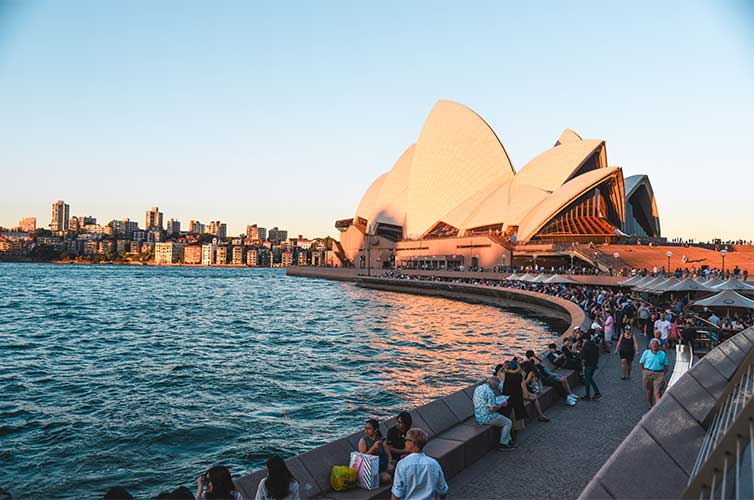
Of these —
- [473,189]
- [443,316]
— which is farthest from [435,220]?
[443,316]

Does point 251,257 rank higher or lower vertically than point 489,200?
lower

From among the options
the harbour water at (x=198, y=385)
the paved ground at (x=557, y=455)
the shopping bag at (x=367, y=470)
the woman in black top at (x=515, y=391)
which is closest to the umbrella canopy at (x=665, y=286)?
the harbour water at (x=198, y=385)

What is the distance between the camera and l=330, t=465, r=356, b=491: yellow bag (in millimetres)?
4895

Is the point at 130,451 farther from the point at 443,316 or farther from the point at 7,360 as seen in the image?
the point at 443,316

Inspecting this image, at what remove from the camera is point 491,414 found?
6379mm

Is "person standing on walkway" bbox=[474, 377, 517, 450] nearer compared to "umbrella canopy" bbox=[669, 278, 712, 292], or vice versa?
"person standing on walkway" bbox=[474, 377, 517, 450]

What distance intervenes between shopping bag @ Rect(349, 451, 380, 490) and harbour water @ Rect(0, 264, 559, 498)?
124 inches

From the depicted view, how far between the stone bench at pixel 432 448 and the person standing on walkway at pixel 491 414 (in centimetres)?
9

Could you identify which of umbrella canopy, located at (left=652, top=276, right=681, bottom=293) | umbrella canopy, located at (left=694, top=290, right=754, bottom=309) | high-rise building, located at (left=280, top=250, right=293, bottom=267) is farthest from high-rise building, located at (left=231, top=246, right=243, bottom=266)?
umbrella canopy, located at (left=694, top=290, right=754, bottom=309)

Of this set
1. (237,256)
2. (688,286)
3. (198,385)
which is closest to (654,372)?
(198,385)

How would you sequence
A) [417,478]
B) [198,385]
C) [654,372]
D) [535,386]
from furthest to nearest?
[198,385] → [535,386] → [654,372] → [417,478]

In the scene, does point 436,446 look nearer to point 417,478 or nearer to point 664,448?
point 417,478

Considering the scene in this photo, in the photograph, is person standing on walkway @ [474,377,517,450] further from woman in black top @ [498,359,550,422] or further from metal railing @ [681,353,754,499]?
metal railing @ [681,353,754,499]

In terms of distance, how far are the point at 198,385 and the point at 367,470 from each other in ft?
29.3
